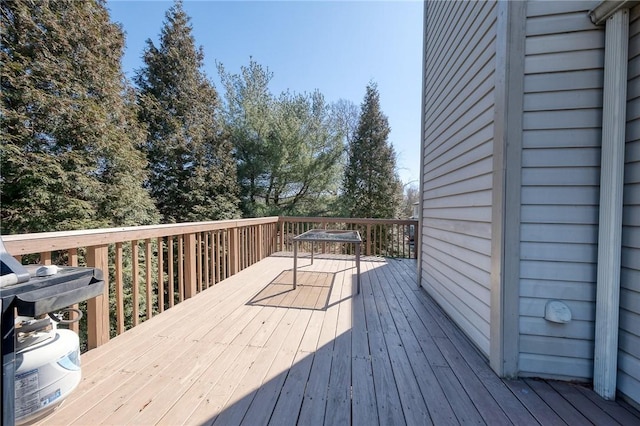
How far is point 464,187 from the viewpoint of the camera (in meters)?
2.25

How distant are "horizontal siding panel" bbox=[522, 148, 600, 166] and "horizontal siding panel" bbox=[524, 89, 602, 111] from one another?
0.82 feet

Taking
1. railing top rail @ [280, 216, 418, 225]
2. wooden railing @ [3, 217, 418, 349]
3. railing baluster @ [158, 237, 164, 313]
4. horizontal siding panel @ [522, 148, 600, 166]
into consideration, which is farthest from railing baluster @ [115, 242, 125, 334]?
railing top rail @ [280, 216, 418, 225]

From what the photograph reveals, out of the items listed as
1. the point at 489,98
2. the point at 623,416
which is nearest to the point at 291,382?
the point at 623,416

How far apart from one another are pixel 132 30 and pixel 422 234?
10.9 meters

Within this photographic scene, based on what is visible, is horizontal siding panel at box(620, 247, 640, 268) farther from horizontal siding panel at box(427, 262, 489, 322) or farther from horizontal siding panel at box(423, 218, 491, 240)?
horizontal siding panel at box(427, 262, 489, 322)

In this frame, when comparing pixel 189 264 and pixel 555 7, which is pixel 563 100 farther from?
pixel 189 264

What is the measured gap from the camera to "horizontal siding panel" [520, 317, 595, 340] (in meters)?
1.56

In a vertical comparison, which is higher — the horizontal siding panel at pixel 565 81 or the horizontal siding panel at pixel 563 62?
the horizontal siding panel at pixel 563 62

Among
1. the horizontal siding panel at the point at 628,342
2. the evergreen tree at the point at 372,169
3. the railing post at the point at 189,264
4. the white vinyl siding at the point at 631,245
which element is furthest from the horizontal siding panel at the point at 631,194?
the evergreen tree at the point at 372,169

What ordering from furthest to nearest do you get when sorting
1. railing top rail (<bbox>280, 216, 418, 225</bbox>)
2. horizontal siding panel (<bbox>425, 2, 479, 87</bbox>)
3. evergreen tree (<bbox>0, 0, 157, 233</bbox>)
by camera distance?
evergreen tree (<bbox>0, 0, 157, 233</bbox>)
railing top rail (<bbox>280, 216, 418, 225</bbox>)
horizontal siding panel (<bbox>425, 2, 479, 87</bbox>)

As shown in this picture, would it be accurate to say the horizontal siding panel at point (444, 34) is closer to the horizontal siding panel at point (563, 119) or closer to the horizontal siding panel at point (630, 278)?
the horizontal siding panel at point (563, 119)

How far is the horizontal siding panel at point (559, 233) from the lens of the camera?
1.55 meters

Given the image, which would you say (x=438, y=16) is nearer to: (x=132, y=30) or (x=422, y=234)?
(x=422, y=234)

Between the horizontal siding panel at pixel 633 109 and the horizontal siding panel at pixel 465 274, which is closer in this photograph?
the horizontal siding panel at pixel 633 109
